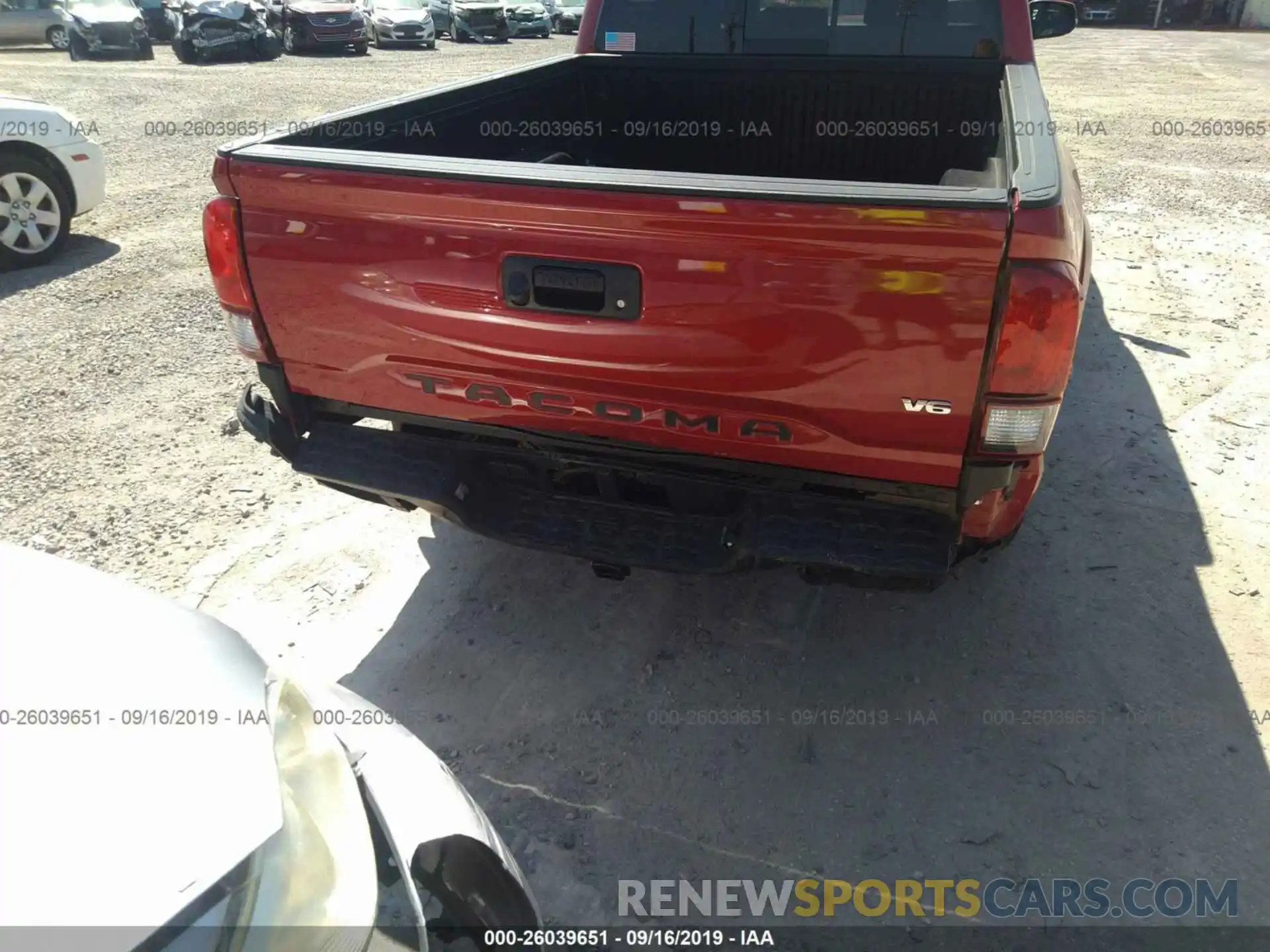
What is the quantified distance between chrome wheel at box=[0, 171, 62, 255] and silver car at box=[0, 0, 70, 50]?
16.7 metres

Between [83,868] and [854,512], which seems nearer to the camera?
[83,868]

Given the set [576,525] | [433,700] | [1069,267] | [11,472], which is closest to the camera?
[1069,267]

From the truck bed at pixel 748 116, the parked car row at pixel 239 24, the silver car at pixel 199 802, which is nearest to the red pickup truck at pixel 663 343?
the silver car at pixel 199 802

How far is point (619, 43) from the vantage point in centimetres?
480

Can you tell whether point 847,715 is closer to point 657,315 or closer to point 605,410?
point 605,410

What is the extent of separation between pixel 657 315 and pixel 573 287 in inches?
9.2

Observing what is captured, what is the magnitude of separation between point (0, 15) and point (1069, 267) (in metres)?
24.3

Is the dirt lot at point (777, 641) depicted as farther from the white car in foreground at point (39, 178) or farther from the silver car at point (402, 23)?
the silver car at point (402, 23)

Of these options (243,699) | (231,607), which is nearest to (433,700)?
(231,607)

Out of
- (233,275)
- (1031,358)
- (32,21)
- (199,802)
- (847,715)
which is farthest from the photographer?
(32,21)

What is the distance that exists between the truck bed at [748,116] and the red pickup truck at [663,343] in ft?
3.75

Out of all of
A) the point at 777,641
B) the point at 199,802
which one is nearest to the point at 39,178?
the point at 777,641

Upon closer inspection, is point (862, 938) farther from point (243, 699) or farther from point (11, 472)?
point (11, 472)

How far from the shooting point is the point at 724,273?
2168 millimetres
